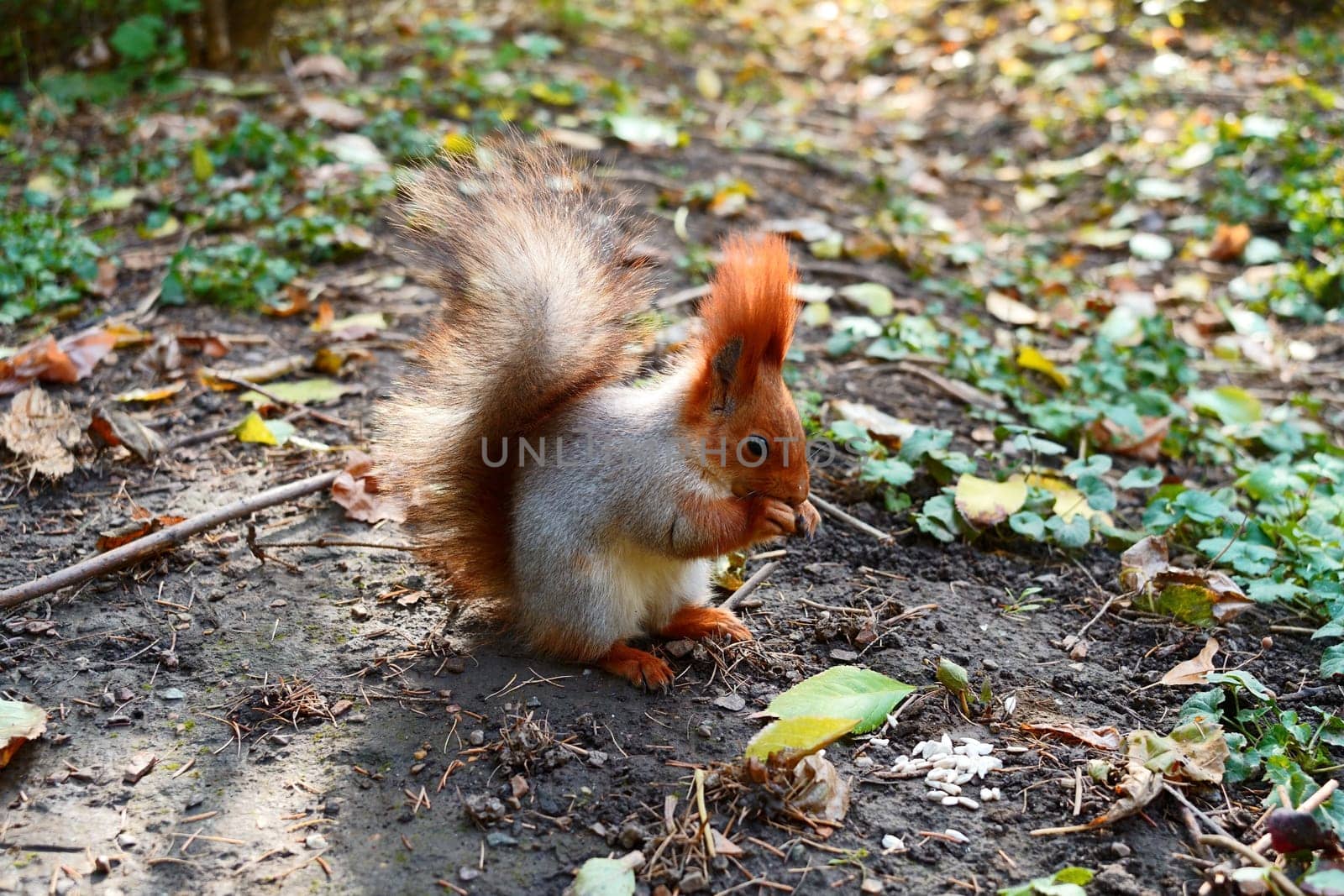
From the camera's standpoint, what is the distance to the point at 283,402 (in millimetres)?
2758

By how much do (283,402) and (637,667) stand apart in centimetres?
133

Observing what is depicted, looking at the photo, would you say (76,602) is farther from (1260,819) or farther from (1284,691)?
(1284,691)

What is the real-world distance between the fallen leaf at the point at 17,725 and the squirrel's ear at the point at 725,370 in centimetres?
118

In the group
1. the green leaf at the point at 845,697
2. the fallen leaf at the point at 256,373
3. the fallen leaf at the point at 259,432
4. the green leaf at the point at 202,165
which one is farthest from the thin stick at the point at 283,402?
the green leaf at the point at 845,697

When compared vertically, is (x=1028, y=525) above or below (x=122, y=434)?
below

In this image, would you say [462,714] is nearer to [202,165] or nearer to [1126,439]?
[1126,439]

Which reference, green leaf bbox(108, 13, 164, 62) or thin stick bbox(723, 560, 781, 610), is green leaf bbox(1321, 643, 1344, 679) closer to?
thin stick bbox(723, 560, 781, 610)

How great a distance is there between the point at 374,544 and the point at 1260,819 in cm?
162

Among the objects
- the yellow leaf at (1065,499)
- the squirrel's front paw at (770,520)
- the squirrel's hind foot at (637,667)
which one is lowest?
the squirrel's hind foot at (637,667)

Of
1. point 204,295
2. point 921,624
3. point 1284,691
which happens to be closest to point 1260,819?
point 1284,691

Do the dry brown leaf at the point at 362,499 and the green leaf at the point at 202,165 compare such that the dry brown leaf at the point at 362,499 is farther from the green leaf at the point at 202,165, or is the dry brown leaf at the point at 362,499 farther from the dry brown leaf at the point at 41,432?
the green leaf at the point at 202,165

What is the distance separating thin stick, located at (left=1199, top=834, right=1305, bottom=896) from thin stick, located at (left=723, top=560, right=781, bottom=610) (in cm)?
92

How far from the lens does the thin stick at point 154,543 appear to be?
77.1 inches

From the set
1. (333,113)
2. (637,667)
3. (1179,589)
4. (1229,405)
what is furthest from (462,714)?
(333,113)
